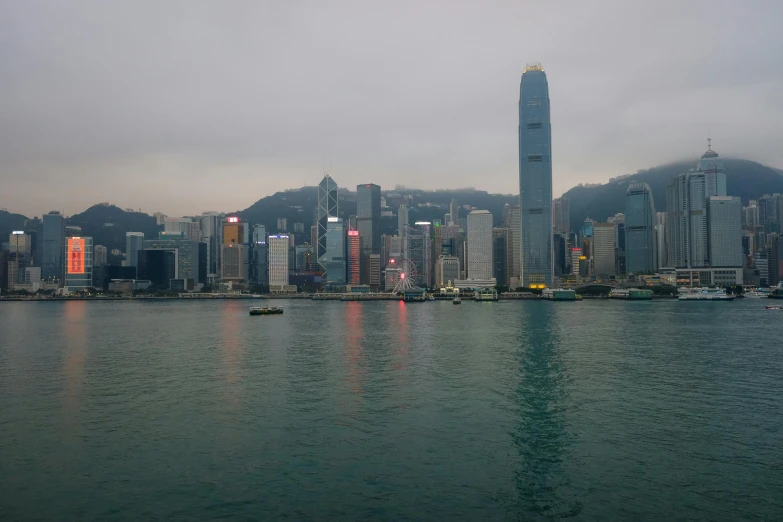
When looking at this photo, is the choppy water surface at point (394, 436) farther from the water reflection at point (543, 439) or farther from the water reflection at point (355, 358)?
the water reflection at point (355, 358)

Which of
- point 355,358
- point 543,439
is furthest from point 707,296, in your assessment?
point 543,439

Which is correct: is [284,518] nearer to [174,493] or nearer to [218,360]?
[174,493]

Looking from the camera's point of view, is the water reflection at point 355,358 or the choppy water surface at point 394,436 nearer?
the choppy water surface at point 394,436

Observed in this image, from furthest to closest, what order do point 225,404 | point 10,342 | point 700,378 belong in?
point 10,342 → point 700,378 → point 225,404

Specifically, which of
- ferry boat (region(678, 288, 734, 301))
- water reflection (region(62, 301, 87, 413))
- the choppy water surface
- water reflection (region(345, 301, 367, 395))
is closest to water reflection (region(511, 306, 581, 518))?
the choppy water surface

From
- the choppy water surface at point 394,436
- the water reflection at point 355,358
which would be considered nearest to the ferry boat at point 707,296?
the water reflection at point 355,358

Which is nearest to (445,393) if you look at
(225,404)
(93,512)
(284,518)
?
(225,404)

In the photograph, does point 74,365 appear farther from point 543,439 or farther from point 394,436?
point 543,439
